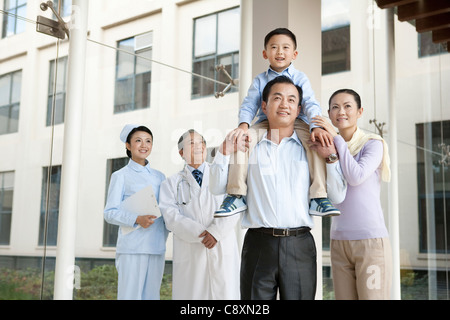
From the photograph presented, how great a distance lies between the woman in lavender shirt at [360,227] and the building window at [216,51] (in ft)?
2.92

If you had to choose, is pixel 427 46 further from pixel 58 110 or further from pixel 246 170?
pixel 58 110

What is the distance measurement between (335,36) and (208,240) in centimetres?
100

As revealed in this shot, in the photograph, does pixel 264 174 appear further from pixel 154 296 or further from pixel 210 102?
pixel 210 102

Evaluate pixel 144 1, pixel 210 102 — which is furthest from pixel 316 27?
pixel 144 1

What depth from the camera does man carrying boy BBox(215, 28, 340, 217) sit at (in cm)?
158

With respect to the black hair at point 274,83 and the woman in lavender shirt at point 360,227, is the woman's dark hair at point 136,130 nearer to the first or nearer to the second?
the black hair at point 274,83

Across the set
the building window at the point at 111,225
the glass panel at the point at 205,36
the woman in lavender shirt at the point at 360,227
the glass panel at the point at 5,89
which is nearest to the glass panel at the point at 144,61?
the glass panel at the point at 205,36

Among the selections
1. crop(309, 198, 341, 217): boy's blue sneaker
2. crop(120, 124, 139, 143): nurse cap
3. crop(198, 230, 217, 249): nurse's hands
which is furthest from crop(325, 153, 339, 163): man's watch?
crop(120, 124, 139, 143): nurse cap

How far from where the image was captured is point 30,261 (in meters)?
2.03

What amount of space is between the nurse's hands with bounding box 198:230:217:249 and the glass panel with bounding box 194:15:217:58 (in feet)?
2.91

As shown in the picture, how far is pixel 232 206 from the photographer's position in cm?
160

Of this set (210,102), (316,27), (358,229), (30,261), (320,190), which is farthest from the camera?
(210,102)

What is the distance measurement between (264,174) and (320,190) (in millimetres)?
178

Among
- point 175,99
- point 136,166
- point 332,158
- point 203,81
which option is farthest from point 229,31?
point 332,158
